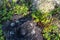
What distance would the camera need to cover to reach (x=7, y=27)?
202 inches

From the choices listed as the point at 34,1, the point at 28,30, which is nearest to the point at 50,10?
the point at 34,1

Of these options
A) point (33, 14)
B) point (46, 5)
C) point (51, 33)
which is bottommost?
point (51, 33)

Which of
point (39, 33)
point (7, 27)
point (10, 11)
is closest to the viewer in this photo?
point (39, 33)

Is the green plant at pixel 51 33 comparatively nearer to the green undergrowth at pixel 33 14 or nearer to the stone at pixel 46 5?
the green undergrowth at pixel 33 14

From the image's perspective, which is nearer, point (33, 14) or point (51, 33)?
point (51, 33)

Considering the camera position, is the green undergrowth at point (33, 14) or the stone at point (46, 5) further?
the stone at point (46, 5)

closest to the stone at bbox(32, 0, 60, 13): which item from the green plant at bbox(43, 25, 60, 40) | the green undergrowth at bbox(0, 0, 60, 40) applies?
the green undergrowth at bbox(0, 0, 60, 40)

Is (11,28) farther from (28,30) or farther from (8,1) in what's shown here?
(8,1)

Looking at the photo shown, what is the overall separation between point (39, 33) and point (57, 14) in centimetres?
78

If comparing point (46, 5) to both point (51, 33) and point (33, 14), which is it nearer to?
point (33, 14)

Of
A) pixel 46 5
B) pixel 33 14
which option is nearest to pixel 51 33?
pixel 33 14

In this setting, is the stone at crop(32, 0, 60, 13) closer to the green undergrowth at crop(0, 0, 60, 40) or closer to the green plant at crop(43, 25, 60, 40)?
the green undergrowth at crop(0, 0, 60, 40)

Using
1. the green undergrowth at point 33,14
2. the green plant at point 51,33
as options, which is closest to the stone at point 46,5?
the green undergrowth at point 33,14

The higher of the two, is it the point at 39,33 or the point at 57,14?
the point at 57,14
